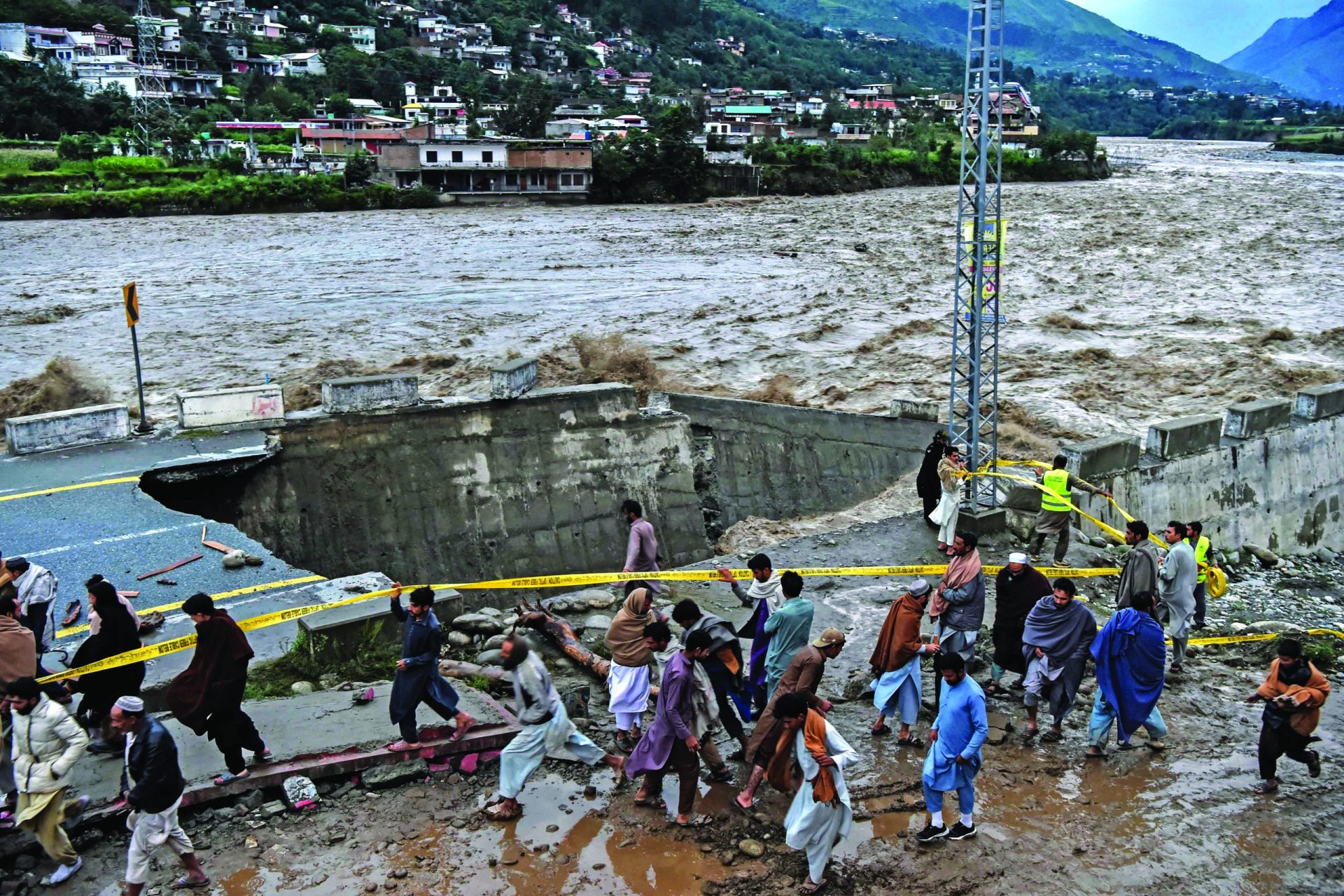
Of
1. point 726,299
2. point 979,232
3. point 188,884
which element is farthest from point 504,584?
point 726,299

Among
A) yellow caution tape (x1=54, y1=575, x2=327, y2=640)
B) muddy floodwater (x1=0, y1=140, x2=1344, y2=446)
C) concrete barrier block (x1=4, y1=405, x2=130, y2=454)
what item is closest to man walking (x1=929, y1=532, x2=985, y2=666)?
yellow caution tape (x1=54, y1=575, x2=327, y2=640)

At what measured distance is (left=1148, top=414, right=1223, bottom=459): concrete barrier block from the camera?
15.1 meters

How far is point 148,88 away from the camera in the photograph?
3991 inches

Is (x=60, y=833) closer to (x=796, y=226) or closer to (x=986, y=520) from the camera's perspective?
(x=986, y=520)

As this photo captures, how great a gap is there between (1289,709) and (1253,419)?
31.8 ft

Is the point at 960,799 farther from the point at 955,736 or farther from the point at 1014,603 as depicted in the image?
the point at 1014,603

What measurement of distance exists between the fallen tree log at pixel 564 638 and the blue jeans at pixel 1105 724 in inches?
147

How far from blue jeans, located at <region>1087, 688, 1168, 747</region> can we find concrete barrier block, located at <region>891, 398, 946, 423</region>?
970cm

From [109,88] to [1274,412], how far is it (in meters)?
95.7

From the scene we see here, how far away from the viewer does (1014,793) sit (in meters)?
7.55

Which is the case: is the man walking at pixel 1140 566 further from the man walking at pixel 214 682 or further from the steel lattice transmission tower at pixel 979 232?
the man walking at pixel 214 682

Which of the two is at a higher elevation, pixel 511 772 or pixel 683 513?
pixel 511 772

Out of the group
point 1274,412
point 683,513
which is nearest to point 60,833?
point 683,513

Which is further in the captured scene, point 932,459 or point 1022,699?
point 932,459
